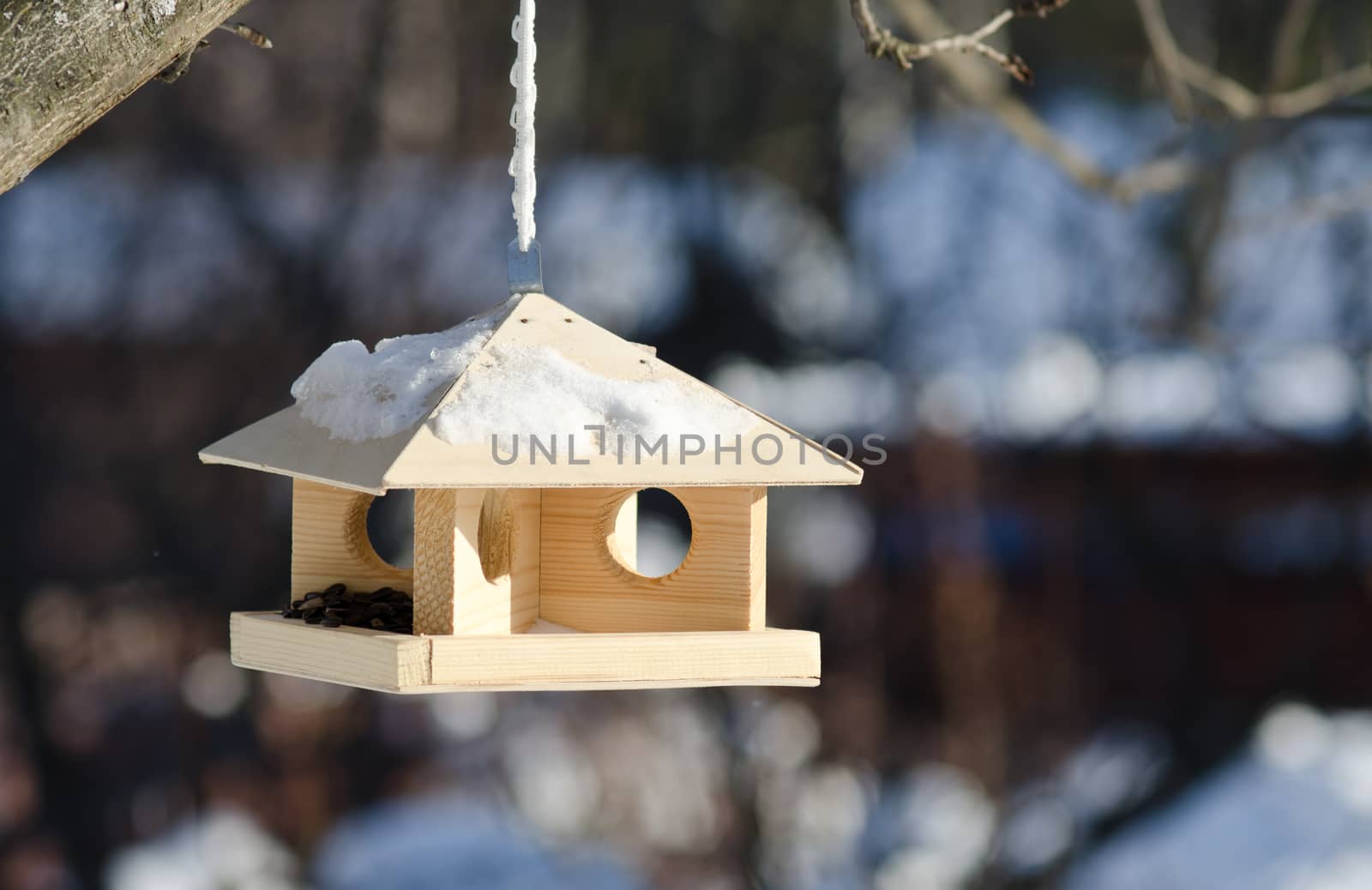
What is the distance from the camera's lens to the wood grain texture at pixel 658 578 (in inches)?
42.5

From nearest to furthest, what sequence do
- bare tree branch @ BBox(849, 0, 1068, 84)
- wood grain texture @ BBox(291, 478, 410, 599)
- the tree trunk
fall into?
the tree trunk
bare tree branch @ BBox(849, 0, 1068, 84)
wood grain texture @ BBox(291, 478, 410, 599)

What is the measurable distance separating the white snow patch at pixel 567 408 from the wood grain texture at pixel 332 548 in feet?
0.85

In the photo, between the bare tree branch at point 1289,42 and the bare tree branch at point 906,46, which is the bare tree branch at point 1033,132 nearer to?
the bare tree branch at point 1289,42

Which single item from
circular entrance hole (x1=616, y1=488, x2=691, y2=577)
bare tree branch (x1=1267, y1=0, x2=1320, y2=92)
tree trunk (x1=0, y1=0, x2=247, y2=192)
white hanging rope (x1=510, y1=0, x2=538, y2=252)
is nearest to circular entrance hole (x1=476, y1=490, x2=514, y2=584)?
white hanging rope (x1=510, y1=0, x2=538, y2=252)

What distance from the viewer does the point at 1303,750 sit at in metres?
2.58

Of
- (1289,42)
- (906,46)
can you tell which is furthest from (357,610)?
(1289,42)

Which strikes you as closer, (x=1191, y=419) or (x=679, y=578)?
(x=679, y=578)

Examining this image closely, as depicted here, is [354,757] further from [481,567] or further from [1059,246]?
[1059,246]

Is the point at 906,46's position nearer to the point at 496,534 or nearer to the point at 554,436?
the point at 554,436

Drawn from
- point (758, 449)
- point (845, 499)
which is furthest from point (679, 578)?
point (845, 499)

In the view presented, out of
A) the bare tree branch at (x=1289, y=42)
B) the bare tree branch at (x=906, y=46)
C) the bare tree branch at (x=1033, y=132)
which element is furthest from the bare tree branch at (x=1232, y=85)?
the bare tree branch at (x=906, y=46)

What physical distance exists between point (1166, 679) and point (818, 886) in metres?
0.83

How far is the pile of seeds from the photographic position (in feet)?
3.51

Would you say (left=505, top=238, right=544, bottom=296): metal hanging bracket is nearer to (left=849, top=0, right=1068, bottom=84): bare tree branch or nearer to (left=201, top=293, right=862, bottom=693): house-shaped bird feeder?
(left=201, top=293, right=862, bottom=693): house-shaped bird feeder
